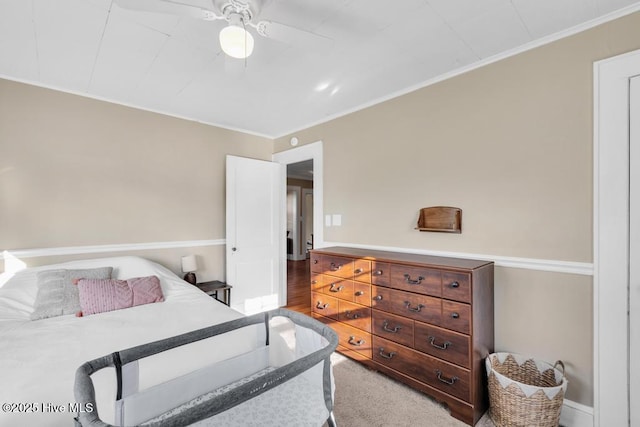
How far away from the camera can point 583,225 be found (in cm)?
176

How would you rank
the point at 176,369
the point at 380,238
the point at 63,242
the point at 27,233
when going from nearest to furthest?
the point at 176,369
the point at 27,233
the point at 63,242
the point at 380,238

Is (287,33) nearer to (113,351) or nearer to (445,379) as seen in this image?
(113,351)

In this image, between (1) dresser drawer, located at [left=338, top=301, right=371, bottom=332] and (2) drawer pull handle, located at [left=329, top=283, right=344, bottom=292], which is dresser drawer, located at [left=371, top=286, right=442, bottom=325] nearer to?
(1) dresser drawer, located at [left=338, top=301, right=371, bottom=332]

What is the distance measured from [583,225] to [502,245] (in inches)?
18.1

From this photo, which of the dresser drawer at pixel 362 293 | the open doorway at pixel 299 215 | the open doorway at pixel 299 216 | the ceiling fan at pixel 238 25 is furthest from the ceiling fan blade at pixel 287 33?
the open doorway at pixel 299 215

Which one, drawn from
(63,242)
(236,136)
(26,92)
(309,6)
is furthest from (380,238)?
(26,92)

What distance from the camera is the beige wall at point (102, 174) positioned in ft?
8.00

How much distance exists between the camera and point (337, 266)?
2.63 meters

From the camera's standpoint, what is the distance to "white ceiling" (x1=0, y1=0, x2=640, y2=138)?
163 cm

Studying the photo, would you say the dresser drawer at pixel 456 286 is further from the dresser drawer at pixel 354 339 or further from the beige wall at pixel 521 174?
the dresser drawer at pixel 354 339

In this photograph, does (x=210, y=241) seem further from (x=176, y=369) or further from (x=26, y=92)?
(x=176, y=369)

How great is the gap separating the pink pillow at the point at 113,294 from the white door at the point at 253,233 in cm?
125

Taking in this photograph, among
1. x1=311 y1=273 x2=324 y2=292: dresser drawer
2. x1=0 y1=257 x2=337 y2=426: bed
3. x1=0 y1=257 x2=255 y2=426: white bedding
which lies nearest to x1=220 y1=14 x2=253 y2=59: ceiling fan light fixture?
x1=0 y1=257 x2=337 y2=426: bed

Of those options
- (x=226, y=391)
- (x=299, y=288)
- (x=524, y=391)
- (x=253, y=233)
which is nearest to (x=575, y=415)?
(x=524, y=391)
